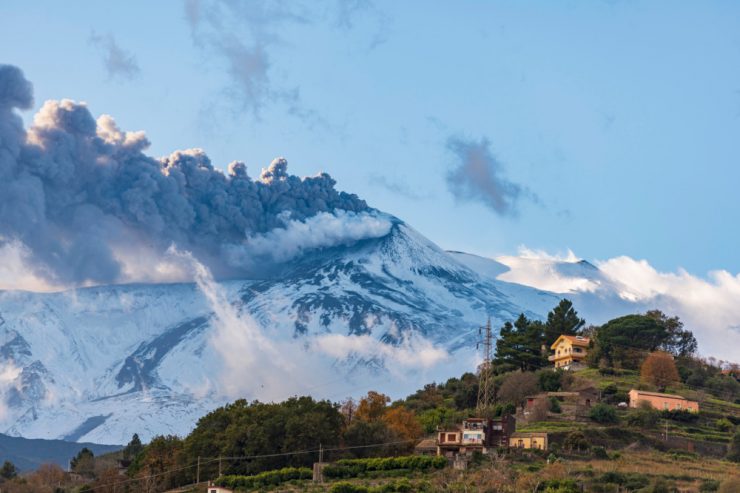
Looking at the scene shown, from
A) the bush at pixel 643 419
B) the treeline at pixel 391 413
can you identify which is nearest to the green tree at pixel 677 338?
the treeline at pixel 391 413

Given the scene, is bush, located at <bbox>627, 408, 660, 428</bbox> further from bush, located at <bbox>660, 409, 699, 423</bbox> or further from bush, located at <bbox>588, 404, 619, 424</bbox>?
bush, located at <bbox>660, 409, 699, 423</bbox>

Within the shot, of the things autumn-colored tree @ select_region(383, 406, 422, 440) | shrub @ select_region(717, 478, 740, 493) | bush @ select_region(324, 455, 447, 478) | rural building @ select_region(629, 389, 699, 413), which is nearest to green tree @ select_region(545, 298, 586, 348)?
rural building @ select_region(629, 389, 699, 413)

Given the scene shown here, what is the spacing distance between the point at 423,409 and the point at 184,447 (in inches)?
900

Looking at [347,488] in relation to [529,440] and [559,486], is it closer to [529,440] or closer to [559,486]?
[559,486]

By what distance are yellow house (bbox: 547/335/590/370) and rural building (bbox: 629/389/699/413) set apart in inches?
564

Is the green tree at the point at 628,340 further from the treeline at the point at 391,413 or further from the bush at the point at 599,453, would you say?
the bush at the point at 599,453

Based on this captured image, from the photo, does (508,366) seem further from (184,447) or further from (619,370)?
(184,447)

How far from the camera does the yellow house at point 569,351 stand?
9594 centimetres

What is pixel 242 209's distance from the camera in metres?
195

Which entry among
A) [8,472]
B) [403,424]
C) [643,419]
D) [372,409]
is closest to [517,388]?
[372,409]

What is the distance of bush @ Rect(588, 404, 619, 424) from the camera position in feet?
246

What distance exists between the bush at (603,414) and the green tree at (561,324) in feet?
88.5

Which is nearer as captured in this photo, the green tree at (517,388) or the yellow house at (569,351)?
the green tree at (517,388)

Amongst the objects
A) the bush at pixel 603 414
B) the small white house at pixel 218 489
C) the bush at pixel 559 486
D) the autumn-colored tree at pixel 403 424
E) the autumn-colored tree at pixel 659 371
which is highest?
the autumn-colored tree at pixel 659 371
